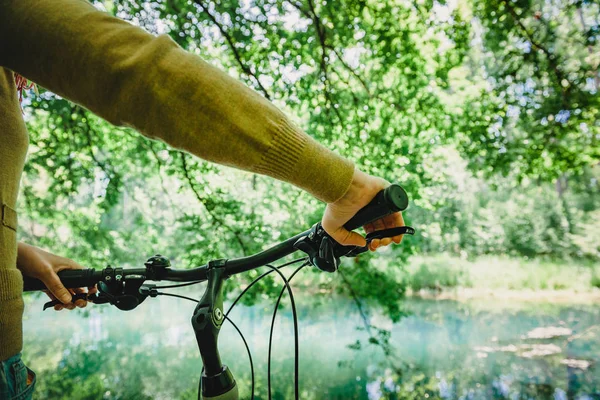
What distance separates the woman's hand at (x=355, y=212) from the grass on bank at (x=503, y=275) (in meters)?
11.3

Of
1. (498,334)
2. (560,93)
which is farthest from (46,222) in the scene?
(498,334)

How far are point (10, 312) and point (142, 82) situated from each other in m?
0.54

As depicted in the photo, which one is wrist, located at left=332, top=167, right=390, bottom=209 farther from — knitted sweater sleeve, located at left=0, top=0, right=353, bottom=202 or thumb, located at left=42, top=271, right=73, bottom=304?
thumb, located at left=42, top=271, right=73, bottom=304

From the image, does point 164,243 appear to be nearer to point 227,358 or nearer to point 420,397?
point 227,358

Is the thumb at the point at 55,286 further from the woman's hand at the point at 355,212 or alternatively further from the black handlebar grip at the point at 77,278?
the woman's hand at the point at 355,212

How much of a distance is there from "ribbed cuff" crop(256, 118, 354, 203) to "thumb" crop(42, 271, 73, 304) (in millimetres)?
781

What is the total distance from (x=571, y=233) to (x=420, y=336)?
9.60 meters

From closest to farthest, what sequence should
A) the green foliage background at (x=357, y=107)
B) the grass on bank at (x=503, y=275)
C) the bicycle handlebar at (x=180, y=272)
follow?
the bicycle handlebar at (x=180, y=272)
the green foliage background at (x=357, y=107)
the grass on bank at (x=503, y=275)

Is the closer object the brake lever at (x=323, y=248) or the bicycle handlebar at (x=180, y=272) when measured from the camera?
the brake lever at (x=323, y=248)

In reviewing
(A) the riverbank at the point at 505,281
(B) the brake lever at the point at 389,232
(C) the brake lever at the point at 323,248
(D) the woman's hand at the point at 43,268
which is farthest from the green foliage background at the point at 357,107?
(A) the riverbank at the point at 505,281

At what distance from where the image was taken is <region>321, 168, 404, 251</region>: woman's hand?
0.70 m

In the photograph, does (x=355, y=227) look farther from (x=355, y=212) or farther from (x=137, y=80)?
(x=137, y=80)

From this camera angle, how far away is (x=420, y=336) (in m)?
8.59

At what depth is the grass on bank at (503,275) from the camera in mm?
11898
